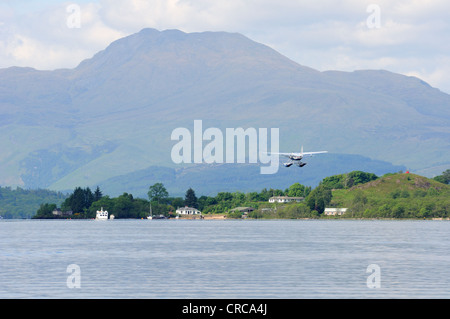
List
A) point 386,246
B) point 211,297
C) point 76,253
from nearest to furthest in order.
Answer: point 211,297 → point 76,253 → point 386,246

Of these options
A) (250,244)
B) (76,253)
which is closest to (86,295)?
(76,253)

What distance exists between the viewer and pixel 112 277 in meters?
69.0

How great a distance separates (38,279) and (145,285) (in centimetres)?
1009

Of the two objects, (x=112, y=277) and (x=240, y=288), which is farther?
(x=112, y=277)
